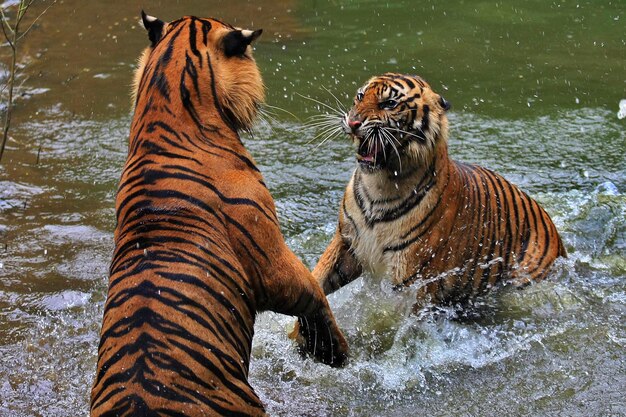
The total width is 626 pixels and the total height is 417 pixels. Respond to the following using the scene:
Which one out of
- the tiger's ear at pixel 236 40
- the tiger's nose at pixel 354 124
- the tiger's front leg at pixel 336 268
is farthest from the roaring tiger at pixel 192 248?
the tiger's front leg at pixel 336 268

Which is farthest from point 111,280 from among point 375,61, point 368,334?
point 375,61

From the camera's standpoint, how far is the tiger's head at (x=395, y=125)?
3.84 meters

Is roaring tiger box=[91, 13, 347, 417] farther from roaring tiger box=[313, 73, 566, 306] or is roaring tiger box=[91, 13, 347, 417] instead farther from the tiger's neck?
roaring tiger box=[313, 73, 566, 306]

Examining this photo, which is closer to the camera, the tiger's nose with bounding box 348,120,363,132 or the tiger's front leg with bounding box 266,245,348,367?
the tiger's front leg with bounding box 266,245,348,367

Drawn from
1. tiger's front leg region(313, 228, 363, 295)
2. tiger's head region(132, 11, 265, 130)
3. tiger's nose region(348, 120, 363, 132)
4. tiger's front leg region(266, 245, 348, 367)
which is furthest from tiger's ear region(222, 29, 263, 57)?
tiger's front leg region(313, 228, 363, 295)

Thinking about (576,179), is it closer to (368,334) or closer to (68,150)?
(368,334)

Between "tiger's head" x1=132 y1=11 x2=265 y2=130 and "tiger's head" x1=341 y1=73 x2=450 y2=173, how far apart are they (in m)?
0.86

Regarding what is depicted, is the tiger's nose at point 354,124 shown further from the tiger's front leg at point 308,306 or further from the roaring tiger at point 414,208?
the tiger's front leg at point 308,306

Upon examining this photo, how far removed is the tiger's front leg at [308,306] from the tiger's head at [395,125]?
85 cm

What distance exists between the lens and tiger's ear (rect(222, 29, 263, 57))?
9.80 feet

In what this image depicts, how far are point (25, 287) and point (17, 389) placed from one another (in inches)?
38.7

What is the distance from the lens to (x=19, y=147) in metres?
6.50

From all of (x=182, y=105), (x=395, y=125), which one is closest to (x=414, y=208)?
(x=395, y=125)

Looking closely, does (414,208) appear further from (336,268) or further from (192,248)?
(192,248)
